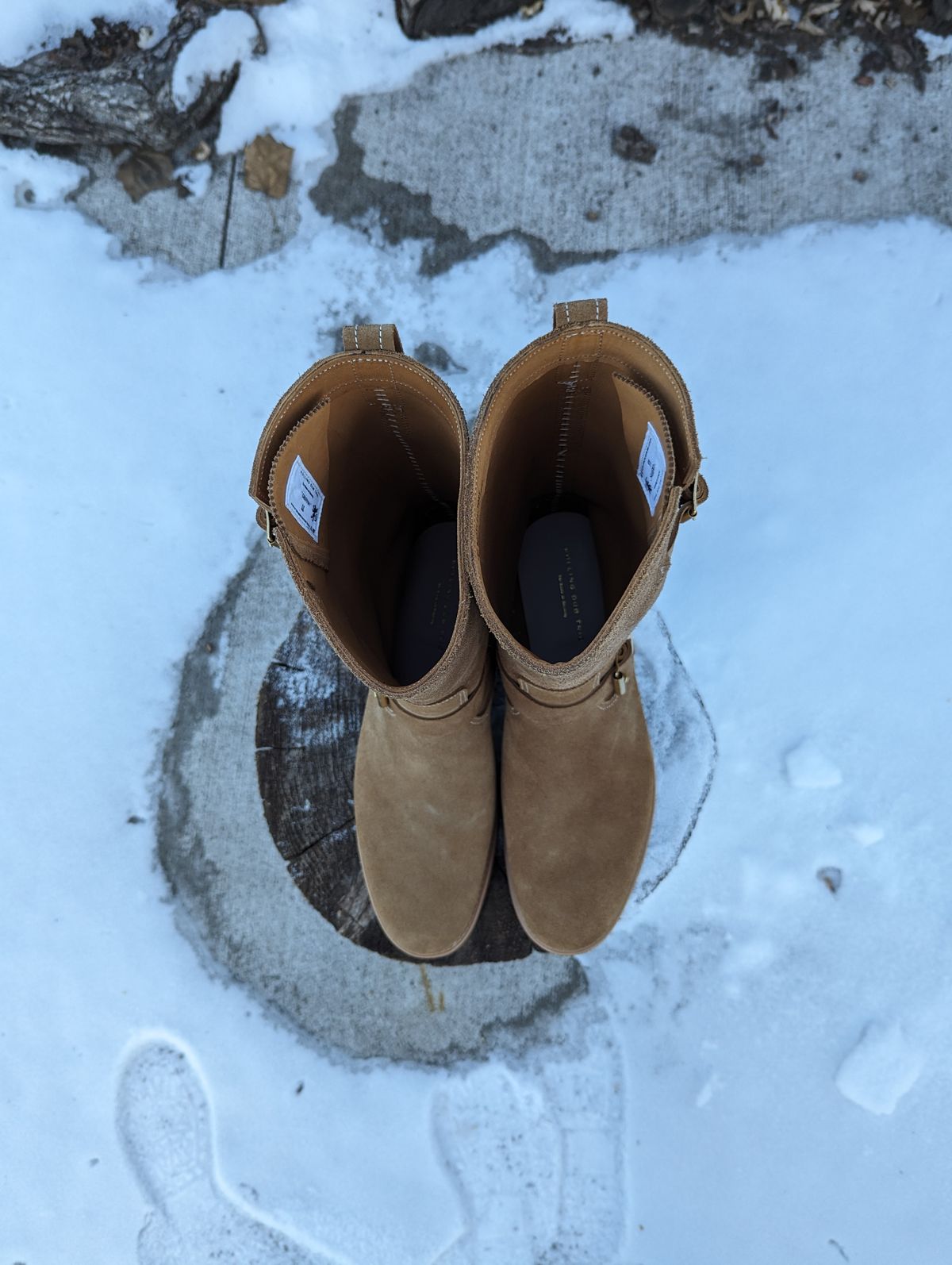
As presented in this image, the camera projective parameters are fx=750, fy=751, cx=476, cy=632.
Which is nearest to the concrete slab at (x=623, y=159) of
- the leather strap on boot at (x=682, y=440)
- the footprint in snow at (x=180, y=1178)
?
the leather strap on boot at (x=682, y=440)

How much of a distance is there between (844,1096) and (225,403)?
7.07 ft

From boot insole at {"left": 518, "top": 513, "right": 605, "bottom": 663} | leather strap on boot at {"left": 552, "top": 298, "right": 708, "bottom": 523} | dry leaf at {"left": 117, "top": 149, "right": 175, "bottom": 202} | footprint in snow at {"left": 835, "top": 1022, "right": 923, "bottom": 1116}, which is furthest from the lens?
dry leaf at {"left": 117, "top": 149, "right": 175, "bottom": 202}

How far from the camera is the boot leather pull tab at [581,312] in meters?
1.09

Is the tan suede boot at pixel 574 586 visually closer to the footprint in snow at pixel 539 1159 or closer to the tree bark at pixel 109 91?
the footprint in snow at pixel 539 1159

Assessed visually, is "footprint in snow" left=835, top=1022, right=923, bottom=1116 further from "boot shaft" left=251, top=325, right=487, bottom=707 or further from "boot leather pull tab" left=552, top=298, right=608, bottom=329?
"boot leather pull tab" left=552, top=298, right=608, bottom=329

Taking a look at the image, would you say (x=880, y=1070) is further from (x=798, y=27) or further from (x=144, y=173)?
(x=144, y=173)

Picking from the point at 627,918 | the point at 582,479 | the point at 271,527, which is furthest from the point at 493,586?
the point at 627,918

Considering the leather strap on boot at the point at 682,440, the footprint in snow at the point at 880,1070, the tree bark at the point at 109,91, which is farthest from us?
the tree bark at the point at 109,91

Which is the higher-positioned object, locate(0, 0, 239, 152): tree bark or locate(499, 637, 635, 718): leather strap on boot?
locate(0, 0, 239, 152): tree bark

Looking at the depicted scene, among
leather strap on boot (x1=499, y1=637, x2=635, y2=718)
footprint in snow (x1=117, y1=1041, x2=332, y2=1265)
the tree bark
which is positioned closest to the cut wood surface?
leather strap on boot (x1=499, y1=637, x2=635, y2=718)

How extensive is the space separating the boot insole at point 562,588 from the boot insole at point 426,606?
154 millimetres

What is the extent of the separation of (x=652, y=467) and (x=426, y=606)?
1.95 ft

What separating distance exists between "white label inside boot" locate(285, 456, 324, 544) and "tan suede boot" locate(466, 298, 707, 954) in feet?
0.85

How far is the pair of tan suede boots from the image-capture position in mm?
1086
